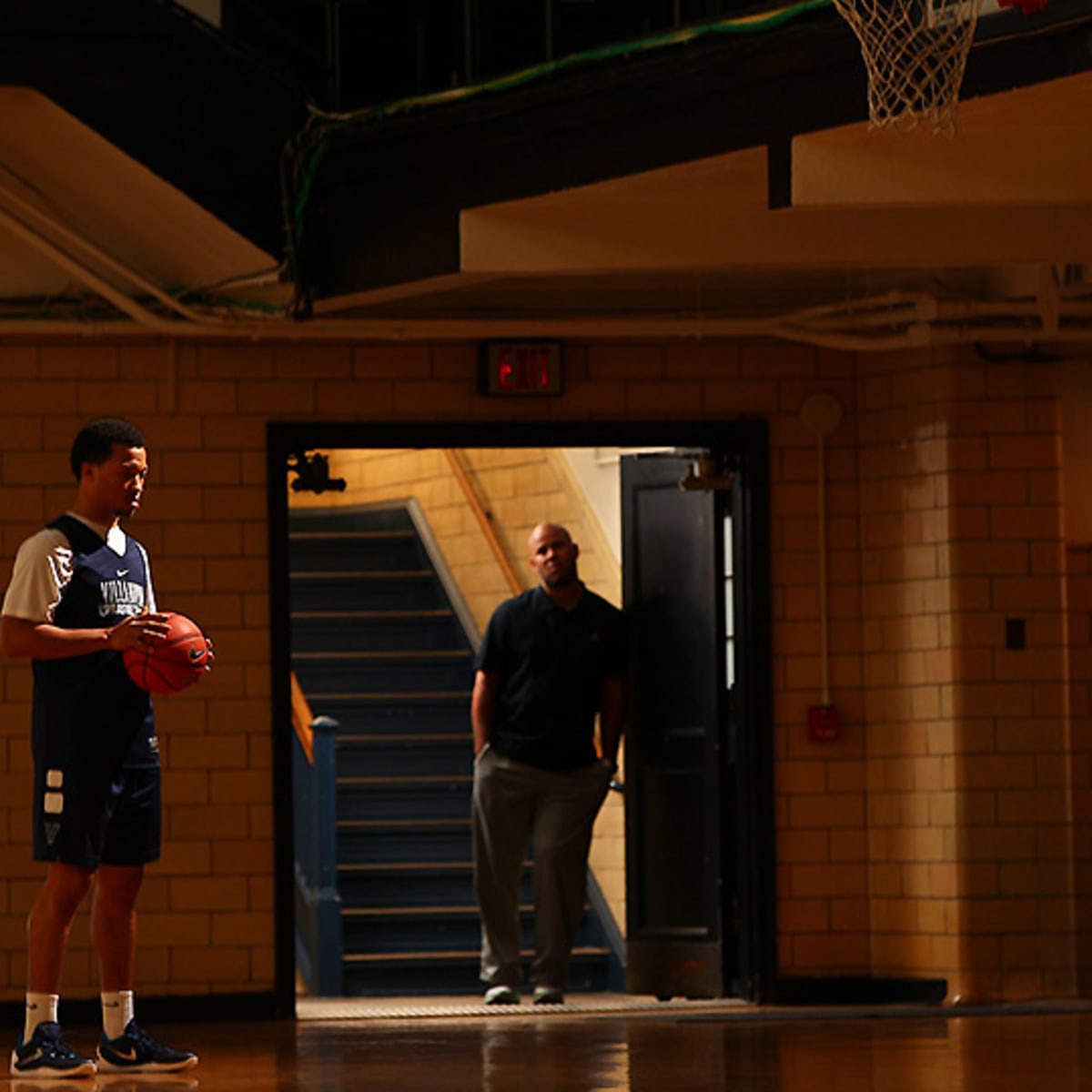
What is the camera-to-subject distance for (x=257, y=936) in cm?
841

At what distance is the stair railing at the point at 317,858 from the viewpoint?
1011cm

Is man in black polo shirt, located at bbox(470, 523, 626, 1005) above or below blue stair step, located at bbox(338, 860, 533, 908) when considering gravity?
above

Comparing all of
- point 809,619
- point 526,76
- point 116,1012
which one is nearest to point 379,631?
point 809,619

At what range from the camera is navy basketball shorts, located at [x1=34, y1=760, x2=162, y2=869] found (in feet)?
20.5

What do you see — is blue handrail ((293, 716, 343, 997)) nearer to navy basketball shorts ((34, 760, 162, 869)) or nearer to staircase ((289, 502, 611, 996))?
staircase ((289, 502, 611, 996))

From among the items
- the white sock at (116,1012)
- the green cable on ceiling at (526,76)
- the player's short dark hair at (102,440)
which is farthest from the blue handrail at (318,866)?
the player's short dark hair at (102,440)

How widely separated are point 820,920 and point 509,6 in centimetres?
347

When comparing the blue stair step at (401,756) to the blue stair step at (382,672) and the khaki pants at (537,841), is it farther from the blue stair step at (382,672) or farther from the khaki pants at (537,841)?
the khaki pants at (537,841)

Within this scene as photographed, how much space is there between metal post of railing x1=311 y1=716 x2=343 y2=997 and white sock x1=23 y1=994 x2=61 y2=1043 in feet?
12.1

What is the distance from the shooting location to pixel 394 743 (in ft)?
37.7

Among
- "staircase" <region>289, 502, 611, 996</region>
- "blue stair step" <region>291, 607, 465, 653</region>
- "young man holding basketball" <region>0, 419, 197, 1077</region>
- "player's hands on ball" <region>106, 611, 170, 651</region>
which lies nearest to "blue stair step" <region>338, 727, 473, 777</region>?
"staircase" <region>289, 502, 611, 996</region>

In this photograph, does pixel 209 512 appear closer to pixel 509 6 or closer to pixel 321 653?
pixel 509 6

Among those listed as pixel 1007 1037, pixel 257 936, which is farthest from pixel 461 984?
pixel 1007 1037

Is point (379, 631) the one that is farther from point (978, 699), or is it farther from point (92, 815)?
point (92, 815)
